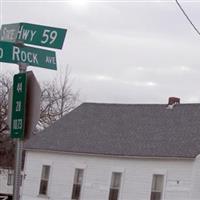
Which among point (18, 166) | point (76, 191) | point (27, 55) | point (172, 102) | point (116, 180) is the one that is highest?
point (172, 102)

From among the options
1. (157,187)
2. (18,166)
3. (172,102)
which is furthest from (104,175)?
(18,166)

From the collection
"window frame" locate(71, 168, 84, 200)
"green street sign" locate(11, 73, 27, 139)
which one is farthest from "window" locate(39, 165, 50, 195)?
"green street sign" locate(11, 73, 27, 139)

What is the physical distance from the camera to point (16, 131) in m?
6.94

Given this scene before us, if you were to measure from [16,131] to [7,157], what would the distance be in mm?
49381

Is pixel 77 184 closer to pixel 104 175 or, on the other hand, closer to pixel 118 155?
pixel 104 175

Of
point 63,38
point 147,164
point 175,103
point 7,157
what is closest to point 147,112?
point 175,103

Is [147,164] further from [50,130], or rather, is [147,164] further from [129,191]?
[50,130]

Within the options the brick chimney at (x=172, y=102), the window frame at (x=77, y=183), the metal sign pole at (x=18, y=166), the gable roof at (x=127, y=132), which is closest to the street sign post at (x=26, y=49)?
the metal sign pole at (x=18, y=166)

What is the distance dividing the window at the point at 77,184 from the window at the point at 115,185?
2.33 meters

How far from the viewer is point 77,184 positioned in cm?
3634

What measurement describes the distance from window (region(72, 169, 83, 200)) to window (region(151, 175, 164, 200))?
5199 mm

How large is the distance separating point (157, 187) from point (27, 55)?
2554cm

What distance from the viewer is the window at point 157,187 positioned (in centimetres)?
3200

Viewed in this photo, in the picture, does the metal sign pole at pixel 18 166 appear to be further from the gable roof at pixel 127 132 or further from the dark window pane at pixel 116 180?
the dark window pane at pixel 116 180
